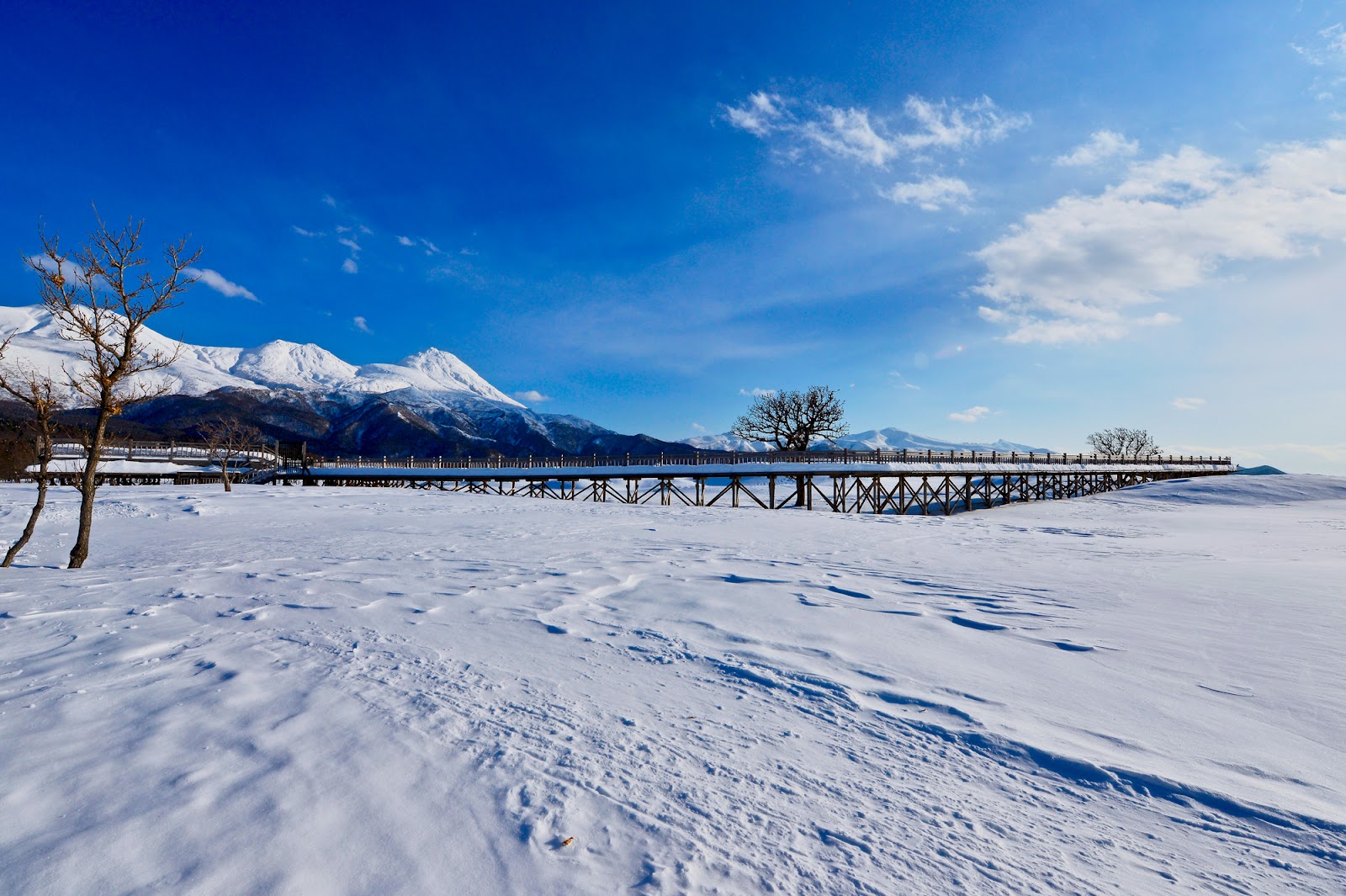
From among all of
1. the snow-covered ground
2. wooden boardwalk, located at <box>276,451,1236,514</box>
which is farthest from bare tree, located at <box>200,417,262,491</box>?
the snow-covered ground

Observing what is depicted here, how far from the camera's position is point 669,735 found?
3.14 meters

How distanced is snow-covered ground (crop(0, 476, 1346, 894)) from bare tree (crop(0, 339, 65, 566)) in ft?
6.63

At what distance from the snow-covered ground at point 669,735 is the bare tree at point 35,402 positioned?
6.63ft

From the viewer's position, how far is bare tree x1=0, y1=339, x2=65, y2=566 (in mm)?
8742

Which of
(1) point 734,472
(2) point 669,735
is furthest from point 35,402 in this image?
(1) point 734,472

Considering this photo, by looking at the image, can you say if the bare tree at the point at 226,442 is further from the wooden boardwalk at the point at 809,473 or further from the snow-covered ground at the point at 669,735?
the snow-covered ground at the point at 669,735

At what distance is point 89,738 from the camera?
115 inches

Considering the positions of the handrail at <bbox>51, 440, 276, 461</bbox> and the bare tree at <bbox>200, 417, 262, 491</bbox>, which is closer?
the bare tree at <bbox>200, 417, 262, 491</bbox>

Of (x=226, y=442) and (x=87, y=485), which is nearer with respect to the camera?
(x=87, y=485)

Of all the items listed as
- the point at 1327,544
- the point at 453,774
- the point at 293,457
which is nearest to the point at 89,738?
the point at 453,774

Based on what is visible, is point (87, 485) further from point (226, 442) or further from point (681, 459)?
point (226, 442)

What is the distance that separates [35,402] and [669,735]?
12.0 m

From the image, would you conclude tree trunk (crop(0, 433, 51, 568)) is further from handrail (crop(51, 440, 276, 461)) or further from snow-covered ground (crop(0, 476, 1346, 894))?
handrail (crop(51, 440, 276, 461))

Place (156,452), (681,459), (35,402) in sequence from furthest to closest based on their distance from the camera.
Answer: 1. (156,452)
2. (681,459)
3. (35,402)
